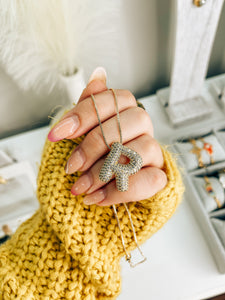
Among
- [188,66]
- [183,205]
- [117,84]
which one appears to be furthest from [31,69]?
[183,205]

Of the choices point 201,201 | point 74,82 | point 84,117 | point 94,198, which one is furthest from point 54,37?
point 201,201

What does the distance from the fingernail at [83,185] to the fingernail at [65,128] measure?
0.07 meters

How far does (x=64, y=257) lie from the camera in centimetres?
40

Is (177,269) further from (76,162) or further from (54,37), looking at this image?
(54,37)

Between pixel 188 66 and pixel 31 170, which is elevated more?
pixel 188 66

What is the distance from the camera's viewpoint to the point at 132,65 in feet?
2.48

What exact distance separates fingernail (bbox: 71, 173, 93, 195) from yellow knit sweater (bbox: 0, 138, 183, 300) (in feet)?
0.11

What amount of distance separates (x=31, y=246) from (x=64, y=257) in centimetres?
6

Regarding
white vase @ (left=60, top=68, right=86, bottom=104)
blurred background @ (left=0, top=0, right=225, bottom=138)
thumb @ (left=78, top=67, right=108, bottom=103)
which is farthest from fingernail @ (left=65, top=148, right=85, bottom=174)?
blurred background @ (left=0, top=0, right=225, bottom=138)

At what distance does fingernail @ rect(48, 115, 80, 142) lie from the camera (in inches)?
14.5

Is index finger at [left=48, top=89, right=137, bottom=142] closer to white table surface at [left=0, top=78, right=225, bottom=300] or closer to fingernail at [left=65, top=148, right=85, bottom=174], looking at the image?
fingernail at [left=65, top=148, right=85, bottom=174]

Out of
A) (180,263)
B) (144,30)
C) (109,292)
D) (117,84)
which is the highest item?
(144,30)

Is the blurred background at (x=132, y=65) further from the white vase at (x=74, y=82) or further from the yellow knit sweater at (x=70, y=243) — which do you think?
the yellow knit sweater at (x=70, y=243)

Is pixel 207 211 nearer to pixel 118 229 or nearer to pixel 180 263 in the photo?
pixel 180 263
